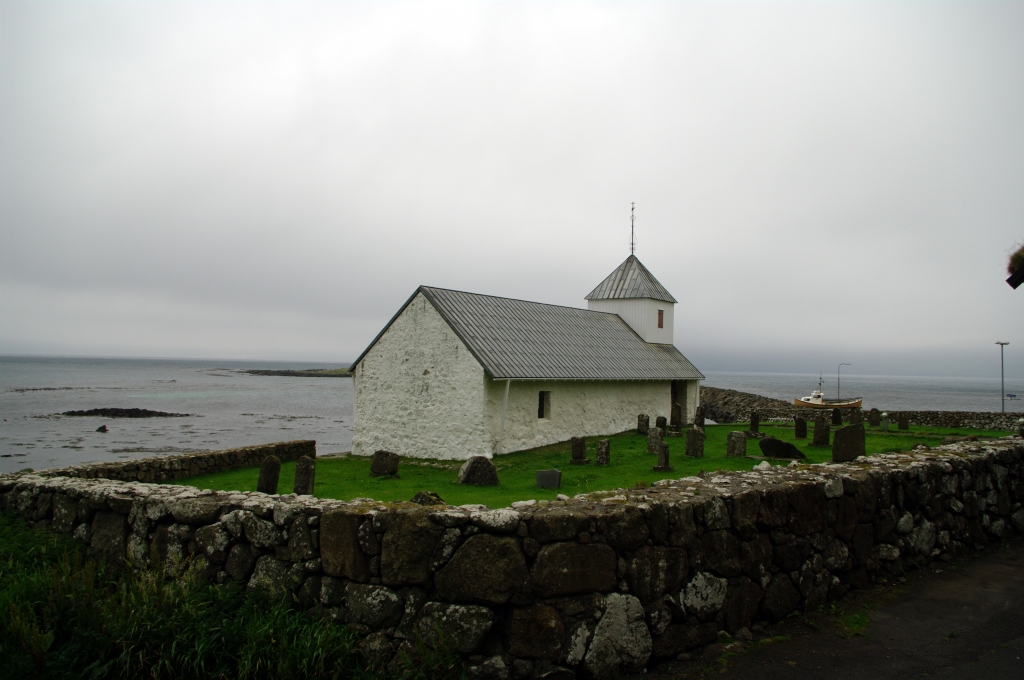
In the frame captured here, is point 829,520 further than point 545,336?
No

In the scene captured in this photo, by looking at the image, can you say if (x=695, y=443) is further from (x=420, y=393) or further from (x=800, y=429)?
(x=420, y=393)

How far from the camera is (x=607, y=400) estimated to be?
23250mm

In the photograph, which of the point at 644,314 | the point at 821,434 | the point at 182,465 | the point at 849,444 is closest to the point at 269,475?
the point at 182,465

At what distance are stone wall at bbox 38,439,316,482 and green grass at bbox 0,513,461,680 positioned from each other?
156 inches

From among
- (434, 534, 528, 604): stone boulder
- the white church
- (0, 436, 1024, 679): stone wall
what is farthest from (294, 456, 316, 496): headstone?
the white church

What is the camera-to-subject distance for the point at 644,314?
2995 cm

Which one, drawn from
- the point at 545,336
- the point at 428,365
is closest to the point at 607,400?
the point at 545,336

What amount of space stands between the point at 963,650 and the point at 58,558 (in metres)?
9.49

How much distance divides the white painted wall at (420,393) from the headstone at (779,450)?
7396mm

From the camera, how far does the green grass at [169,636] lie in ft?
18.4

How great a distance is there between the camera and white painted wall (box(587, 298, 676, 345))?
29938mm

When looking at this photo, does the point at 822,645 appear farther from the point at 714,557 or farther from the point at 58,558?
the point at 58,558

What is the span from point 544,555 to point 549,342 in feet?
57.5

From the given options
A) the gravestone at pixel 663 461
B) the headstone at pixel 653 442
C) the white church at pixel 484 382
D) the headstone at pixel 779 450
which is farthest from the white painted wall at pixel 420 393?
the headstone at pixel 779 450
